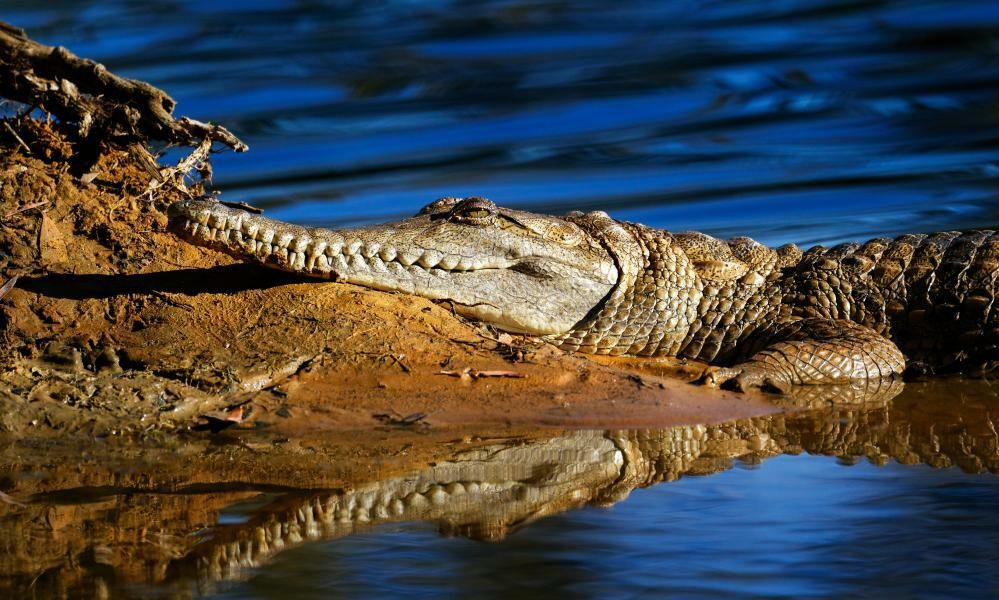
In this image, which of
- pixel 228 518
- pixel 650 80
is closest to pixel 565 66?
pixel 650 80

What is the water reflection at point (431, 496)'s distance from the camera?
9.70 feet

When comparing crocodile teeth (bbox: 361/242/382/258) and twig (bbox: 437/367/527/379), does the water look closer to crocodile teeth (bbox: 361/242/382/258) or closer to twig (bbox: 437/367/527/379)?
twig (bbox: 437/367/527/379)

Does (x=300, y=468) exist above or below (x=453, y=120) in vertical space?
below

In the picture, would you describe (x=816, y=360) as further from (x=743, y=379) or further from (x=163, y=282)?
(x=163, y=282)

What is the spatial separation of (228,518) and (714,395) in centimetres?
242

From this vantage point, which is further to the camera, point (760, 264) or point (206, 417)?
point (760, 264)

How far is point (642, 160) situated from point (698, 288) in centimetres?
630

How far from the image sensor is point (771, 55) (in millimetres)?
15508

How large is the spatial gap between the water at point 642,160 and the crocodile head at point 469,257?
5.24 feet

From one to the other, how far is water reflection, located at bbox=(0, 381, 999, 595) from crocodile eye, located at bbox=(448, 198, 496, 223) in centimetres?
174

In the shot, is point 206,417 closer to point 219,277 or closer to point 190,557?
point 219,277

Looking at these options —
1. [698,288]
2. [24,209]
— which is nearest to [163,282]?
[24,209]

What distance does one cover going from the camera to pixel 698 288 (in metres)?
6.38

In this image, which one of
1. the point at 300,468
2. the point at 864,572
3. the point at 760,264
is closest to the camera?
the point at 864,572
